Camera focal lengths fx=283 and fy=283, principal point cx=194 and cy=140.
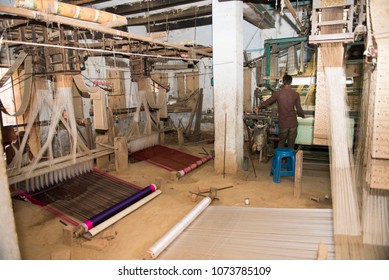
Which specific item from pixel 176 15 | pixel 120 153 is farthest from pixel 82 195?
pixel 176 15

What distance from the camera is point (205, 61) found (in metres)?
9.53

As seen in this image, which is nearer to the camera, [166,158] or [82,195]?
[82,195]

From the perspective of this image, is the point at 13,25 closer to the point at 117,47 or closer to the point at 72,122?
the point at 72,122

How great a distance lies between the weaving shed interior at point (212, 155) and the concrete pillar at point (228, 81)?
0.8 inches

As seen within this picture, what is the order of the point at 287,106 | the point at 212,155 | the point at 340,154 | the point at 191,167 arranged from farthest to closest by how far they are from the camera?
the point at 212,155
the point at 191,167
the point at 287,106
the point at 340,154

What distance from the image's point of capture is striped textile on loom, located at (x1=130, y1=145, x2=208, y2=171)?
5574mm

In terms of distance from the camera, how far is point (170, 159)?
19.3ft

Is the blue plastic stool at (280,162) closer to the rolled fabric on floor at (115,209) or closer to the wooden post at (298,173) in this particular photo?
the wooden post at (298,173)

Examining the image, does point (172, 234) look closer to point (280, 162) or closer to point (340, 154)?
point (340, 154)

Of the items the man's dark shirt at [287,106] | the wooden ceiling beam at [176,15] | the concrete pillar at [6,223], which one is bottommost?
the concrete pillar at [6,223]

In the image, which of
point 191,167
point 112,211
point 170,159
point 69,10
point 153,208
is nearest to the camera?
point 69,10

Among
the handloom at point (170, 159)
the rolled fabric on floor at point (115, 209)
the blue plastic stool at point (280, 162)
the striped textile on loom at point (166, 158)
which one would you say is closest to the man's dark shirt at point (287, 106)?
the blue plastic stool at point (280, 162)

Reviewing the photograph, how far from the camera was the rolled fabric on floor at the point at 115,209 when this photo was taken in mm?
3148

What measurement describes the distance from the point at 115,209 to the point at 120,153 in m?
2.11
